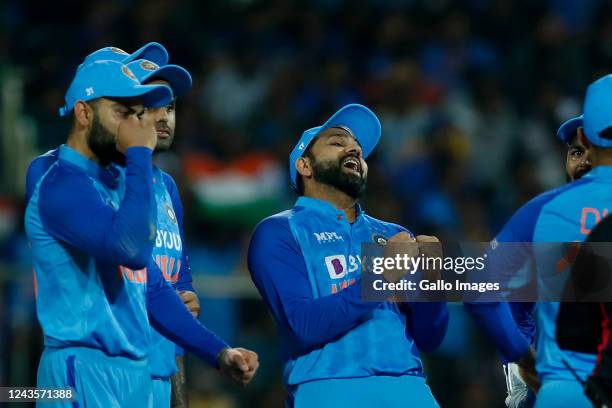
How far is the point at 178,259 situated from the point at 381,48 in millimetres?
6578

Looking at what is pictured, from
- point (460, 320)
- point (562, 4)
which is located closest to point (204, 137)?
point (460, 320)

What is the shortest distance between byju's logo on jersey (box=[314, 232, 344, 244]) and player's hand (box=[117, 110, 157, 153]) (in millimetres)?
948

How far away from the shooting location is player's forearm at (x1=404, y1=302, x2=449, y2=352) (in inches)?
197

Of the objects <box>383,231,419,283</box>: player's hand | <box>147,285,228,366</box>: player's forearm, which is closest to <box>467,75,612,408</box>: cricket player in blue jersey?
<box>383,231,419,283</box>: player's hand

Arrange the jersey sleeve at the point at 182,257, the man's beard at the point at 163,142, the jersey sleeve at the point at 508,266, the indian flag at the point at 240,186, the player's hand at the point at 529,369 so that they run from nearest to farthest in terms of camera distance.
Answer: the jersey sleeve at the point at 508,266
the player's hand at the point at 529,369
the man's beard at the point at 163,142
the jersey sleeve at the point at 182,257
the indian flag at the point at 240,186

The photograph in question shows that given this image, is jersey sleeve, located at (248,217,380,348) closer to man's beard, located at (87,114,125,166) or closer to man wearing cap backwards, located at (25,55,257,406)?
man wearing cap backwards, located at (25,55,257,406)

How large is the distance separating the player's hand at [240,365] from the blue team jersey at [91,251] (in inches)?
13.3

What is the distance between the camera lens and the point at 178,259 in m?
5.25

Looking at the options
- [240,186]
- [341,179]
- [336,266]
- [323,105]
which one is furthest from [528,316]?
[323,105]

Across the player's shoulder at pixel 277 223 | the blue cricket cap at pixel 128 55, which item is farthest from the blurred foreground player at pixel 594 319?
the blue cricket cap at pixel 128 55

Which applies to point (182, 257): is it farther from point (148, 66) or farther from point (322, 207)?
point (148, 66)

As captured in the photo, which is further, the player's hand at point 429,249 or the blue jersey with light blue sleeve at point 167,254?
the blue jersey with light blue sleeve at point 167,254

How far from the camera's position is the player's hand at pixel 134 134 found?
14.2 feet

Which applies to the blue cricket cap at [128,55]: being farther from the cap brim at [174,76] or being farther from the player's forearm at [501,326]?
the player's forearm at [501,326]
